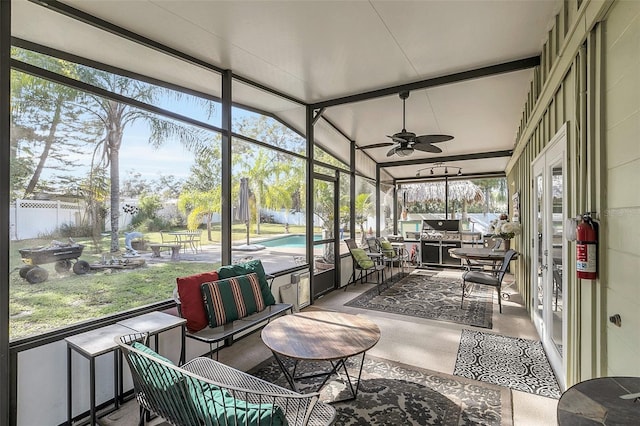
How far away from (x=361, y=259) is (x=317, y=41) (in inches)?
162

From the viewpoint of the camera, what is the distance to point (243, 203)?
3824mm

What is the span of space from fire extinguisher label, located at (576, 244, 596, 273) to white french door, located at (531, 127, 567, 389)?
809 millimetres

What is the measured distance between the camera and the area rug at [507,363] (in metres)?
2.65

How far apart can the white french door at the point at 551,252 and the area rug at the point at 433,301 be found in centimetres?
78

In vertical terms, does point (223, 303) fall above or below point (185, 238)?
below

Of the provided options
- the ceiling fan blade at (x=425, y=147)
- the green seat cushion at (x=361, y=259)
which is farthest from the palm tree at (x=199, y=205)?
the green seat cushion at (x=361, y=259)

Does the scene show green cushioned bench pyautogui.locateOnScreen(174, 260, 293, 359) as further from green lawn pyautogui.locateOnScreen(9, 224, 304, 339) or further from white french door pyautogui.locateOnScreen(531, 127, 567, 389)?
white french door pyautogui.locateOnScreen(531, 127, 567, 389)

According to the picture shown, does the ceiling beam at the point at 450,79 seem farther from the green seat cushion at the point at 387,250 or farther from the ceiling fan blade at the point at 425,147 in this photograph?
the green seat cushion at the point at 387,250

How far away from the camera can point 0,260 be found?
6.09 feet

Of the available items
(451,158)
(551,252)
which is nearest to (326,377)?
(551,252)

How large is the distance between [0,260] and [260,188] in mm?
2637

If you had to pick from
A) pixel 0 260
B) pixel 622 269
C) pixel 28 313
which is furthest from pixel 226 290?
pixel 622 269

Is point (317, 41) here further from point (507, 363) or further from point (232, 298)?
point (507, 363)

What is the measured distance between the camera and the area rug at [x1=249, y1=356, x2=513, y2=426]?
7.16ft
